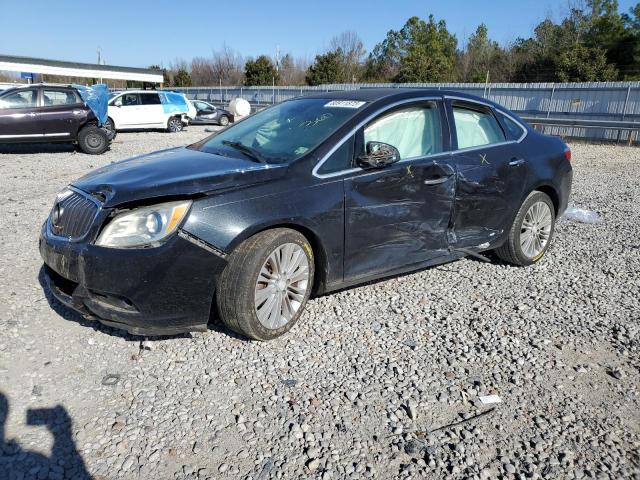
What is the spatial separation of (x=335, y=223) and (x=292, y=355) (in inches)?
37.0

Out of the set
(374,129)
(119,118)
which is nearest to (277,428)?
(374,129)

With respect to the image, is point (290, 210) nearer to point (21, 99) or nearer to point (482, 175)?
point (482, 175)

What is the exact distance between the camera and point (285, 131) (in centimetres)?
404

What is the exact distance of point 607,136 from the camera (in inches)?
720

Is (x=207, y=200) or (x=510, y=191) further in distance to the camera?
(x=510, y=191)

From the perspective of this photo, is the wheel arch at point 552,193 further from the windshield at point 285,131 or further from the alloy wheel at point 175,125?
the alloy wheel at point 175,125

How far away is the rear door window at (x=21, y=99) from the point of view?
11.7m

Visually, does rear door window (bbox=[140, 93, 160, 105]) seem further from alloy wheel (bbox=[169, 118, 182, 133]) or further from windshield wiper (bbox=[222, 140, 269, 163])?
windshield wiper (bbox=[222, 140, 269, 163])

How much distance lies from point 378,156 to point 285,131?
2.75 feet

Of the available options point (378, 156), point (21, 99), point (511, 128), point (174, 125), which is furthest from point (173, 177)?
point (174, 125)

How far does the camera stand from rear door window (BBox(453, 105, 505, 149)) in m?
4.39

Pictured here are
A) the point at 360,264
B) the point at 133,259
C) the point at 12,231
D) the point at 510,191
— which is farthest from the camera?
the point at 12,231

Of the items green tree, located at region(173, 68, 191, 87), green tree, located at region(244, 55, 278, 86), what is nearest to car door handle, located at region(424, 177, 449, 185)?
green tree, located at region(244, 55, 278, 86)

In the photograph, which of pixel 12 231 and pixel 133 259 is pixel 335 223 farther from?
pixel 12 231
